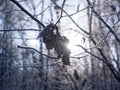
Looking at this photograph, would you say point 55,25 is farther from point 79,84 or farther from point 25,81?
point 25,81

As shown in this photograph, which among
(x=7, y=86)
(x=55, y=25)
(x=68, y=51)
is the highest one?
(x=55, y=25)

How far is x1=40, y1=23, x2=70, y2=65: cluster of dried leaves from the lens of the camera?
3268 mm

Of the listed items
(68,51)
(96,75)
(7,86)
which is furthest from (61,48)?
(7,86)

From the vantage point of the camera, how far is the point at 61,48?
3312 mm

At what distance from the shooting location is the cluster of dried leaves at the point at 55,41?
10.7 feet

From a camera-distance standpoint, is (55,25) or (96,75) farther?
(96,75)

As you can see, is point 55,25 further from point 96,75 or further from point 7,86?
point 7,86

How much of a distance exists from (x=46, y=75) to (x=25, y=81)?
8.38ft

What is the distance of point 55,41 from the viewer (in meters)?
3.32

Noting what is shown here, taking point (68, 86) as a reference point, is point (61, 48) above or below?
above

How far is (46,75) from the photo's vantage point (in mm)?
19078

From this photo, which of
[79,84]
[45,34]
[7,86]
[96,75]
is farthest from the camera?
[7,86]

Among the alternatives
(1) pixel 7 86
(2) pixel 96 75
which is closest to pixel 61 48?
(2) pixel 96 75

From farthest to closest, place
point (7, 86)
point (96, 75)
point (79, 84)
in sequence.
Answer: point (7, 86), point (96, 75), point (79, 84)
